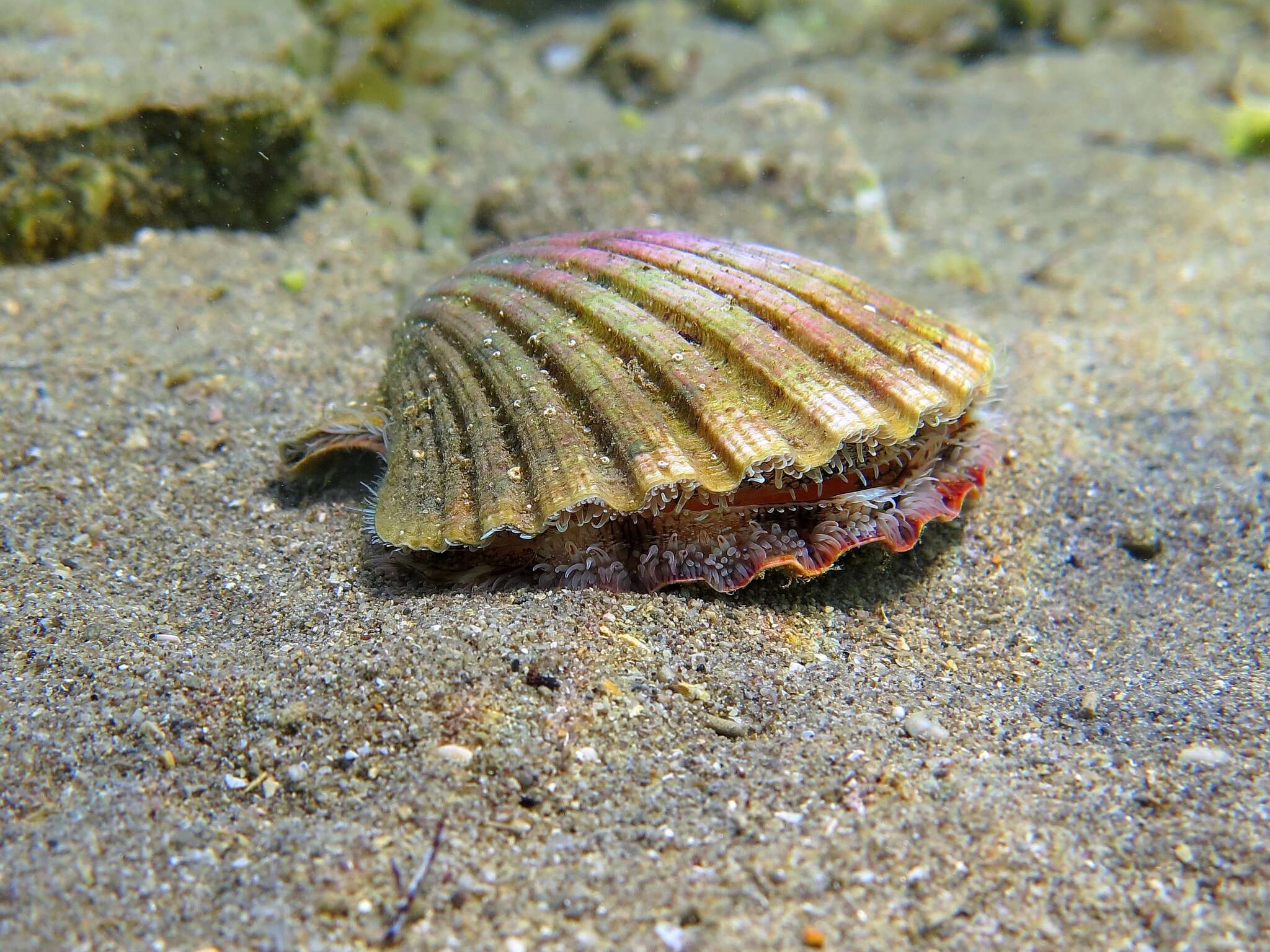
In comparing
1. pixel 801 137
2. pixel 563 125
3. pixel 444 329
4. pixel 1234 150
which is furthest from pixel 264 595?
pixel 1234 150

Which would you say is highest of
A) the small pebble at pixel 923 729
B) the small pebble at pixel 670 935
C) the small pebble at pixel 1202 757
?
the small pebble at pixel 1202 757

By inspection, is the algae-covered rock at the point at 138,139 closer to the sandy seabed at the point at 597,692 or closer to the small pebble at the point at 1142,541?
the sandy seabed at the point at 597,692

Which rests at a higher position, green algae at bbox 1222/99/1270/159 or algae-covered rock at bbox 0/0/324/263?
green algae at bbox 1222/99/1270/159

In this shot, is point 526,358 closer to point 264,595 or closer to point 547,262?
point 547,262

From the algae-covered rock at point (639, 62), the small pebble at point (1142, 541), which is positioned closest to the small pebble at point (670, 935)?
the small pebble at point (1142, 541)

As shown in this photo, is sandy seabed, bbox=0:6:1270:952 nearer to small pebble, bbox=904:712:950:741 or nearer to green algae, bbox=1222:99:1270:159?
small pebble, bbox=904:712:950:741

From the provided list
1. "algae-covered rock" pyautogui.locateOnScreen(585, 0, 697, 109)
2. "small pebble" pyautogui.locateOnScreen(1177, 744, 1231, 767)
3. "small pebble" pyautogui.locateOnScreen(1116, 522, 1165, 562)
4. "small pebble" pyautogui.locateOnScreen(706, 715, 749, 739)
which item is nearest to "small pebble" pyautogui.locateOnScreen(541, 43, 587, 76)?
"algae-covered rock" pyautogui.locateOnScreen(585, 0, 697, 109)

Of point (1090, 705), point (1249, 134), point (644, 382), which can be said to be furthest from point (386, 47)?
point (1090, 705)
